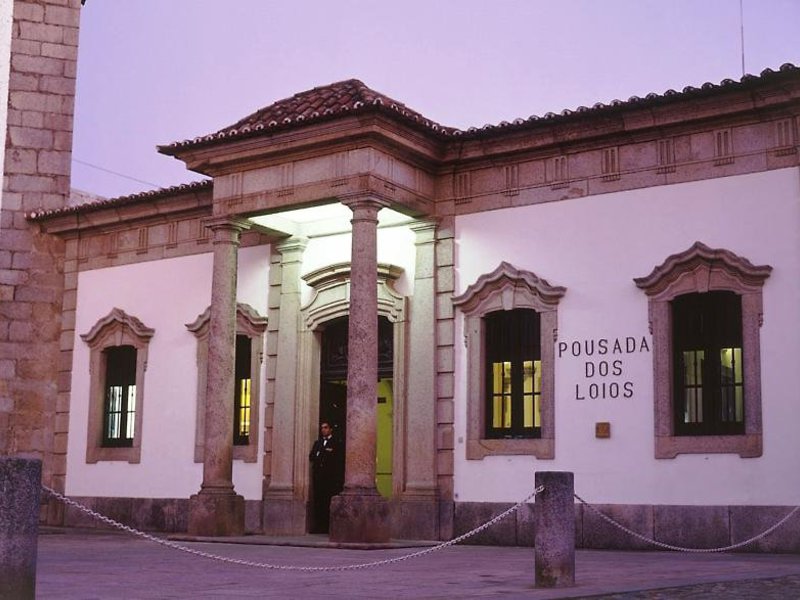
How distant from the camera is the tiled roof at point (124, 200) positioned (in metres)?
20.0

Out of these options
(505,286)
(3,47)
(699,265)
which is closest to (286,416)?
(505,286)

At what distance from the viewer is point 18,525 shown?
714cm

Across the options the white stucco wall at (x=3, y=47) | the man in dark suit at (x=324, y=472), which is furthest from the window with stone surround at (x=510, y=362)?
the white stucco wall at (x=3, y=47)

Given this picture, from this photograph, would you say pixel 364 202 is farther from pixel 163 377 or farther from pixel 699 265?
pixel 163 377

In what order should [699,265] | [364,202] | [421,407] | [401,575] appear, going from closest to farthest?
1. [401,575]
2. [699,265]
3. [364,202]
4. [421,407]

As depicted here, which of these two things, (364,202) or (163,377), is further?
(163,377)

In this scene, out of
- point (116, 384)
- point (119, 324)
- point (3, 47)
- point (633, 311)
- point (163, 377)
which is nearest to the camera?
point (3, 47)

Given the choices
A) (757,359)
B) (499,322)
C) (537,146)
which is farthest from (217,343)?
(757,359)

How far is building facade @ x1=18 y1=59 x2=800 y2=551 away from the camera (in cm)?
1495

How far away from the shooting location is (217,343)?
17719mm

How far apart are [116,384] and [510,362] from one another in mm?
8206

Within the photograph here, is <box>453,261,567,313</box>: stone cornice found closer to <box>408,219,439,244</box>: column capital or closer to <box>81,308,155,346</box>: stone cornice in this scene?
<box>408,219,439,244</box>: column capital

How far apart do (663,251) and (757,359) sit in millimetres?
1940

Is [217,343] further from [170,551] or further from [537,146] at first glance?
[537,146]
